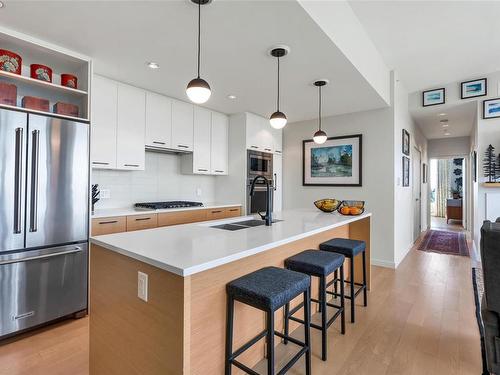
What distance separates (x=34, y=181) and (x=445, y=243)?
6.91 meters

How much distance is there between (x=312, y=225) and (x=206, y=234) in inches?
35.1

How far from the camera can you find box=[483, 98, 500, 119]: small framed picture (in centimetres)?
418

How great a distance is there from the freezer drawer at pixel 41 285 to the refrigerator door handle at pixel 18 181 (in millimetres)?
259

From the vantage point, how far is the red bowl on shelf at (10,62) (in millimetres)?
2200

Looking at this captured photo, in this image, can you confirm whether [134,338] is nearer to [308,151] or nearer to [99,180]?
[99,180]

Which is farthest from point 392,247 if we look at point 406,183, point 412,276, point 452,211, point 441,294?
point 452,211

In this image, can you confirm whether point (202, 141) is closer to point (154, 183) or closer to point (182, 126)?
point (182, 126)

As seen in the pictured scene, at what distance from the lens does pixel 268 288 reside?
4.77 ft

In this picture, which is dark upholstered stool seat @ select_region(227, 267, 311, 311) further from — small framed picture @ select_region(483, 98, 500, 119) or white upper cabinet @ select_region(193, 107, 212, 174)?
small framed picture @ select_region(483, 98, 500, 119)

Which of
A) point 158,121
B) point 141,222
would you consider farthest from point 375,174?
point 141,222

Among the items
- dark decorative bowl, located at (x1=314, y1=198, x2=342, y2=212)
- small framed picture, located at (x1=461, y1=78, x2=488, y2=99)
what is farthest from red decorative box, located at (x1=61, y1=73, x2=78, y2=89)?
small framed picture, located at (x1=461, y1=78, x2=488, y2=99)

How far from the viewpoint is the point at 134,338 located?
1409 mm

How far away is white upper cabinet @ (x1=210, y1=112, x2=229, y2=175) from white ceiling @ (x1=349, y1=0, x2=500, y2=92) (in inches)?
94.8

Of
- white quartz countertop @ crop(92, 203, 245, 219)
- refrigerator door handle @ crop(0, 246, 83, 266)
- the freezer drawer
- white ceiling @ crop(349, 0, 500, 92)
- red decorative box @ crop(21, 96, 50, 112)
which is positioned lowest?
the freezer drawer
